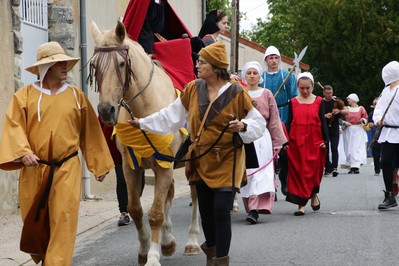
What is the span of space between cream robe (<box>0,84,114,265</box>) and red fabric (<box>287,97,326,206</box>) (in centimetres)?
579

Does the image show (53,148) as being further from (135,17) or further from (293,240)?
(293,240)

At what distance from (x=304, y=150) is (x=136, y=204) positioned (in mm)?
4645

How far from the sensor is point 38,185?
→ 296 inches

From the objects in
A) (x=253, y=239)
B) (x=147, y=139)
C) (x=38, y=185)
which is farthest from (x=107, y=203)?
(x=38, y=185)

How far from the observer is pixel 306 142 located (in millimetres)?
13156

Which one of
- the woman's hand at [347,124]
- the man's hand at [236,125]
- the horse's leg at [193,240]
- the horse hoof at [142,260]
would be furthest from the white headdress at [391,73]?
the woman's hand at [347,124]

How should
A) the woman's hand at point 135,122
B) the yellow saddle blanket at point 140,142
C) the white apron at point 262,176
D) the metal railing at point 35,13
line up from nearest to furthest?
the woman's hand at point 135,122 < the yellow saddle blanket at point 140,142 < the white apron at point 262,176 < the metal railing at point 35,13

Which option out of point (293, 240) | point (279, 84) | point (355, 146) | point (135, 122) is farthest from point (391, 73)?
point (355, 146)

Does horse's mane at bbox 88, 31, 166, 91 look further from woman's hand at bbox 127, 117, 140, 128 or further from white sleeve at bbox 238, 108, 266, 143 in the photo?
white sleeve at bbox 238, 108, 266, 143

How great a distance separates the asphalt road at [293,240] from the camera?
9023mm

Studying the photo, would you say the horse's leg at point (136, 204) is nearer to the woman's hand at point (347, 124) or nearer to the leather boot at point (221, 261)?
the leather boot at point (221, 261)

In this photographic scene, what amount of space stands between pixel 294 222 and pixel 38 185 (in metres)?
4.95

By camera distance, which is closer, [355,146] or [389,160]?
[389,160]

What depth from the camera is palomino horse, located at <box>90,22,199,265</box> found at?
26.3ft
